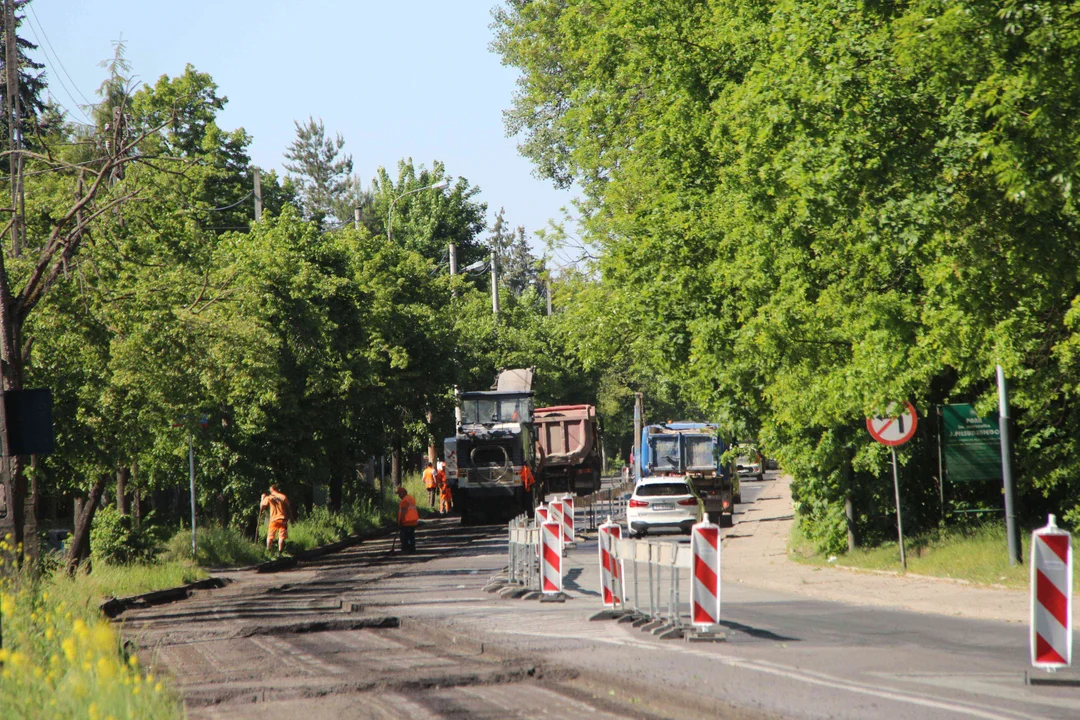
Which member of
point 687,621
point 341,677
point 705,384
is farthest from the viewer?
point 705,384

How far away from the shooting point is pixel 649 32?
2434 cm

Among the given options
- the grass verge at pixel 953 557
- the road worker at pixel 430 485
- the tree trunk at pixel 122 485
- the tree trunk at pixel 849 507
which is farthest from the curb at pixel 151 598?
the road worker at pixel 430 485

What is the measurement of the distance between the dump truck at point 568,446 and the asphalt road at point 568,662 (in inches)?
1217

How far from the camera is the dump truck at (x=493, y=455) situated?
39.0 m

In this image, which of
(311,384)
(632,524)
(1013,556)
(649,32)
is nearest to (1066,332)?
(1013,556)

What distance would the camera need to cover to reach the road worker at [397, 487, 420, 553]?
90.7 ft

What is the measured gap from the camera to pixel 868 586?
60.6ft

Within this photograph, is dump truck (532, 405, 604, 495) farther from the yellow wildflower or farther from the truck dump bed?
the yellow wildflower

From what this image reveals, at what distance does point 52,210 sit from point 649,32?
11910 millimetres

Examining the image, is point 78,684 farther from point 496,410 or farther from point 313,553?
point 496,410

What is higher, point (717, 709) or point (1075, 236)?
point (1075, 236)

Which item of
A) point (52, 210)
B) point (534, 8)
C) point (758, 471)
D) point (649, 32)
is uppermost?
point (534, 8)

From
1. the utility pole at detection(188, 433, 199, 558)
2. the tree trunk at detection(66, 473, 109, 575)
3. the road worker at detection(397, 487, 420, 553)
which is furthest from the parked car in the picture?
the tree trunk at detection(66, 473, 109, 575)

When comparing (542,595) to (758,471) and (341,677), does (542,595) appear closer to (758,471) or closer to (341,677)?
(341,677)
